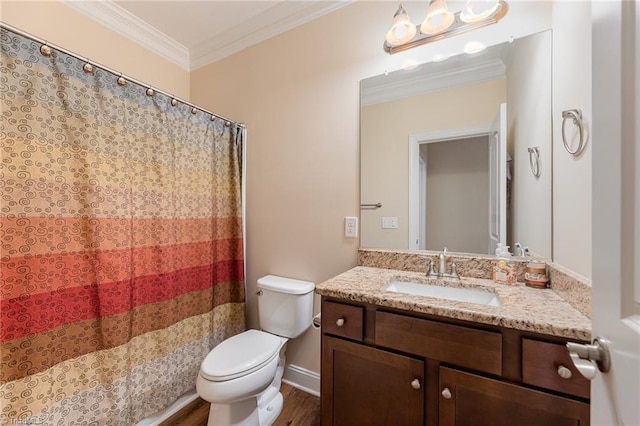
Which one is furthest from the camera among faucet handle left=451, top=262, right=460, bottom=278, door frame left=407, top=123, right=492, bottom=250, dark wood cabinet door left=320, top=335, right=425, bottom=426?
door frame left=407, top=123, right=492, bottom=250

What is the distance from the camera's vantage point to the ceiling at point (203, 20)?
1.73m

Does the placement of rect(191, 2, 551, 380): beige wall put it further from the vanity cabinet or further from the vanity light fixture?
the vanity cabinet

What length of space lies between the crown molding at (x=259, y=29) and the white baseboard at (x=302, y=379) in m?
2.40

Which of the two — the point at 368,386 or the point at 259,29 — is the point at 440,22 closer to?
the point at 259,29

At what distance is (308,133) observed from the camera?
1.73m

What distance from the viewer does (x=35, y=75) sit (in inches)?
41.2

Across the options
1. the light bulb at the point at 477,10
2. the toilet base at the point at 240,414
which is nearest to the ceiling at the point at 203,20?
the light bulb at the point at 477,10

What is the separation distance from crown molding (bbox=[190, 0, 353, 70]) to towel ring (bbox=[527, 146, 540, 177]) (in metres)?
1.36

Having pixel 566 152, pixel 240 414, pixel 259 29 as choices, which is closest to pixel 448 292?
pixel 566 152

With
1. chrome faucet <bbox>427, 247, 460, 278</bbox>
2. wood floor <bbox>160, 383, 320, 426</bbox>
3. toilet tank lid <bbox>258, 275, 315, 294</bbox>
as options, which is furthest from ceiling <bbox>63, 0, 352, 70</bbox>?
wood floor <bbox>160, 383, 320, 426</bbox>

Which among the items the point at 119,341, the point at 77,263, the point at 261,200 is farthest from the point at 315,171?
the point at 119,341

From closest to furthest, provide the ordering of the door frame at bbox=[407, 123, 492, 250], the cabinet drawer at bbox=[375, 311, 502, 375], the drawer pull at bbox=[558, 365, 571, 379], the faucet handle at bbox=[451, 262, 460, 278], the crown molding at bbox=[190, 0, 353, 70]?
the drawer pull at bbox=[558, 365, 571, 379]
the cabinet drawer at bbox=[375, 311, 502, 375]
the faucet handle at bbox=[451, 262, 460, 278]
the door frame at bbox=[407, 123, 492, 250]
the crown molding at bbox=[190, 0, 353, 70]

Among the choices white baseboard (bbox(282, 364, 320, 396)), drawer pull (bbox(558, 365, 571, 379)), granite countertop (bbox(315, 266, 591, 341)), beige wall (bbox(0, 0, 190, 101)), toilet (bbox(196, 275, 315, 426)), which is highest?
beige wall (bbox(0, 0, 190, 101))

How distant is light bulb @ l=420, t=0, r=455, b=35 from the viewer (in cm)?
125
